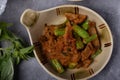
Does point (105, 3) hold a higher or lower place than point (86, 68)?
higher

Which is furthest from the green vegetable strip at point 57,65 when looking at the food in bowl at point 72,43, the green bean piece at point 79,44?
the green bean piece at point 79,44

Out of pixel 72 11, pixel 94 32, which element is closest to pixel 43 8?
pixel 72 11

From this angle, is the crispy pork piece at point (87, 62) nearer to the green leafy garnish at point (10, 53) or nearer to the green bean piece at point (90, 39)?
the green bean piece at point (90, 39)

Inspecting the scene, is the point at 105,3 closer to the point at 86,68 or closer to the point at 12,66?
the point at 86,68

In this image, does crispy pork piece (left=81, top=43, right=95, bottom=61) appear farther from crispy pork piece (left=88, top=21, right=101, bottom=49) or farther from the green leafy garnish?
the green leafy garnish

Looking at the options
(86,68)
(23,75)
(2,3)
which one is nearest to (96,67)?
(86,68)

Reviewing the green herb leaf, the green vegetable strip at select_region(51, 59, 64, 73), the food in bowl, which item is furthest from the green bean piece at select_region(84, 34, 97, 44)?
the green herb leaf
